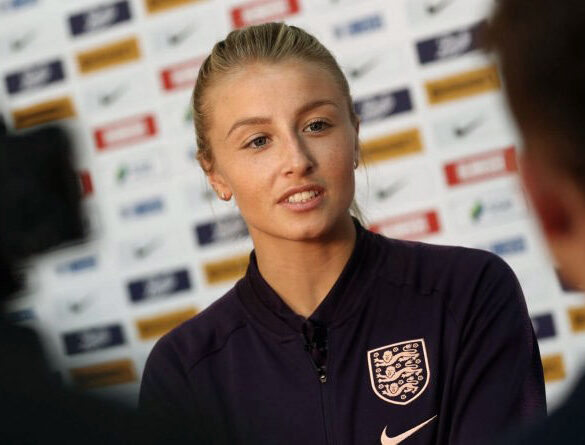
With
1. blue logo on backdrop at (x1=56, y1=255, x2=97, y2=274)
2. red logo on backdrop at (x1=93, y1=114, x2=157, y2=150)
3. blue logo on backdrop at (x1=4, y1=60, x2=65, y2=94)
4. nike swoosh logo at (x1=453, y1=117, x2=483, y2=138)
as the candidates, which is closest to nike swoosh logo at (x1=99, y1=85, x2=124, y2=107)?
red logo on backdrop at (x1=93, y1=114, x2=157, y2=150)

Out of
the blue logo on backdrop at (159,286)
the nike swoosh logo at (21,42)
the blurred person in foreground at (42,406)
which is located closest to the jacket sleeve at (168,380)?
the blurred person in foreground at (42,406)

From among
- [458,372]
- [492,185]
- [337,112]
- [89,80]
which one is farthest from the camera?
[89,80]

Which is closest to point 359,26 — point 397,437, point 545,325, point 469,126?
point 469,126

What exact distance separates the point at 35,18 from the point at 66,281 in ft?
3.36

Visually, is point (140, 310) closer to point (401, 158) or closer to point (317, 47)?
point (401, 158)

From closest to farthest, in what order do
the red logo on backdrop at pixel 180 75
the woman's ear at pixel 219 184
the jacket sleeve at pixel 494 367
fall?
the jacket sleeve at pixel 494 367, the woman's ear at pixel 219 184, the red logo on backdrop at pixel 180 75

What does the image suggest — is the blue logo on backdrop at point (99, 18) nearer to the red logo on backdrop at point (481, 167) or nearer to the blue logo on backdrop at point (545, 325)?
the red logo on backdrop at point (481, 167)

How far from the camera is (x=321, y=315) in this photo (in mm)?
1338

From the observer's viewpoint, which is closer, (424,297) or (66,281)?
(424,297)

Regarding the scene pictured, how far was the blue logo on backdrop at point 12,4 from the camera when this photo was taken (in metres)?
3.70

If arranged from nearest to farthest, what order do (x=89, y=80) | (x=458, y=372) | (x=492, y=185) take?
(x=458, y=372) → (x=492, y=185) → (x=89, y=80)

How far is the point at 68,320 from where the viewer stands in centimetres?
380

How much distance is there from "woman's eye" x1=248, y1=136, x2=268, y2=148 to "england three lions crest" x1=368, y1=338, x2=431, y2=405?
33 centimetres

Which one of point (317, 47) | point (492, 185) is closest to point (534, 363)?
point (317, 47)
